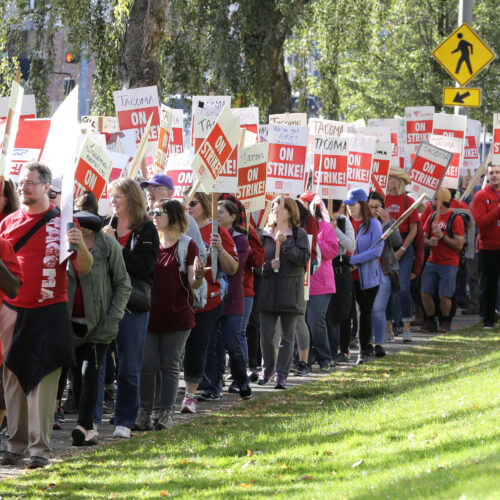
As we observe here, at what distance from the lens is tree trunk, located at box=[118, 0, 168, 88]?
1795 cm

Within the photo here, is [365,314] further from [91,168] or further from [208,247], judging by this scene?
[91,168]

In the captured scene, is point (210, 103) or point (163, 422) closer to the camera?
point (163, 422)

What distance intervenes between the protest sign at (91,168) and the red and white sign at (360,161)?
19.1 ft

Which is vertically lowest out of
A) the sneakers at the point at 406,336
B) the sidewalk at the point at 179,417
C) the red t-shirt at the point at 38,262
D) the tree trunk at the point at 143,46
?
the sidewalk at the point at 179,417

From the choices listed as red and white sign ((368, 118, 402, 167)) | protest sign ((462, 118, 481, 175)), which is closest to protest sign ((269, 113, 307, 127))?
red and white sign ((368, 118, 402, 167))

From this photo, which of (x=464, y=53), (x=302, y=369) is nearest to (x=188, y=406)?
(x=302, y=369)

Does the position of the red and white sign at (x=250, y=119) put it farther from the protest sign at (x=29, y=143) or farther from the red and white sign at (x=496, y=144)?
the protest sign at (x=29, y=143)

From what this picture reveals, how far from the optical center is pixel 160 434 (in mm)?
9383

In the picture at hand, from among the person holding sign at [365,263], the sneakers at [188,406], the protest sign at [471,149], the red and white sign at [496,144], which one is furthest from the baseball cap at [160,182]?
the protest sign at [471,149]

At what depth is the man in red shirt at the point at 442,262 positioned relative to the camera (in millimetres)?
16906

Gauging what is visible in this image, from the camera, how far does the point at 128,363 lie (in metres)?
9.33

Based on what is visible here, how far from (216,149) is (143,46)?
7.29 metres

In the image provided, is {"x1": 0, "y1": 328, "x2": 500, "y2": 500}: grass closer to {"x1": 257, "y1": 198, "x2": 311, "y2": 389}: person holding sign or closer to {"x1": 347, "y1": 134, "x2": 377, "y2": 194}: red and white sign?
{"x1": 257, "y1": 198, "x2": 311, "y2": 389}: person holding sign

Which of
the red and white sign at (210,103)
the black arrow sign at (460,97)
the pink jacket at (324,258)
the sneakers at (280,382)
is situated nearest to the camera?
the sneakers at (280,382)
